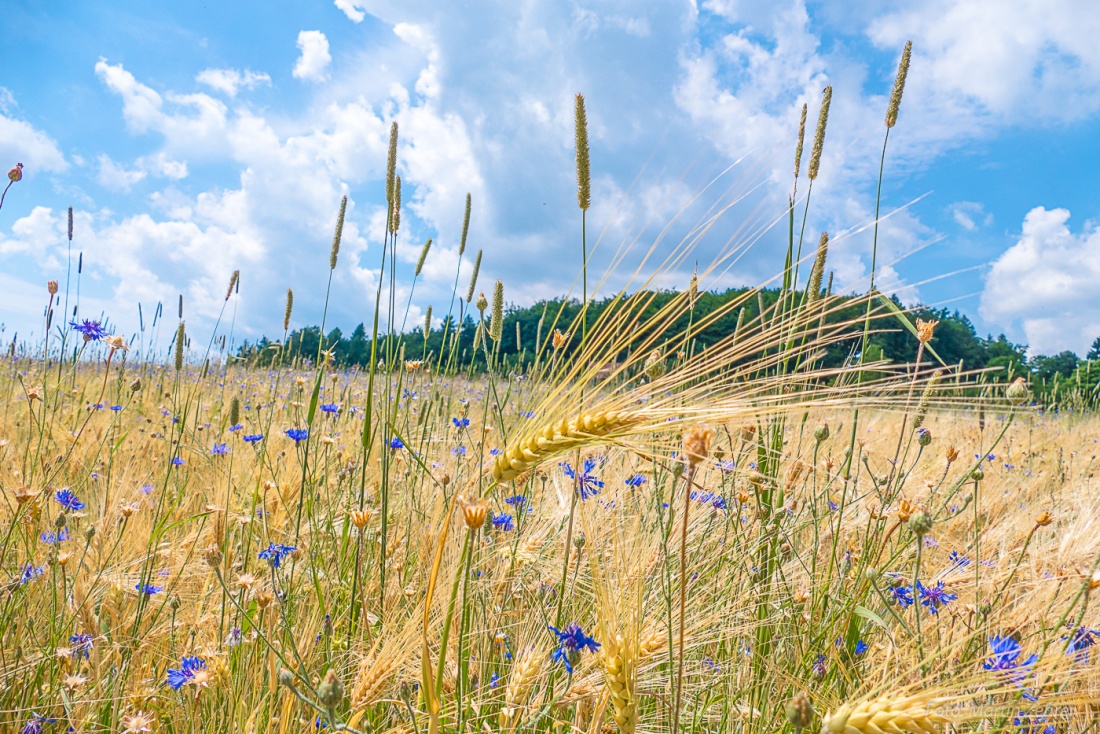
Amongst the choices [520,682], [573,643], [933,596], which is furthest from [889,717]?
[933,596]

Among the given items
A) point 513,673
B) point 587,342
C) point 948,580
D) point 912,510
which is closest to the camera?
point 587,342

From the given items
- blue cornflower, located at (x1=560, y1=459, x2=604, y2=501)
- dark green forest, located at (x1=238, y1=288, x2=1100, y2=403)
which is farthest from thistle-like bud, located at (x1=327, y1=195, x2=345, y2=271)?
blue cornflower, located at (x1=560, y1=459, x2=604, y2=501)

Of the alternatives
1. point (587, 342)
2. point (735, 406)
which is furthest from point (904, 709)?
point (587, 342)

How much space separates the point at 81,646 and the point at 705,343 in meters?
2.76

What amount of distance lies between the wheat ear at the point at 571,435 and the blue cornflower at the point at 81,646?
1.12 metres

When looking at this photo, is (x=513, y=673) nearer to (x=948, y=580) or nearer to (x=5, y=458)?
(x=948, y=580)

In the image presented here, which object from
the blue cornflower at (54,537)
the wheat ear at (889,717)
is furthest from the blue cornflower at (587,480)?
the blue cornflower at (54,537)

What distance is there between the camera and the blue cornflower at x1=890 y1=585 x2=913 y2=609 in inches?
59.2

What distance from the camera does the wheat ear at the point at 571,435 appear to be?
0.83 metres

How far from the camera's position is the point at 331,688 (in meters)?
0.78

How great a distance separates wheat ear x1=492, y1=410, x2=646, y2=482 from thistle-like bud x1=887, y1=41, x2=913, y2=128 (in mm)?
1408

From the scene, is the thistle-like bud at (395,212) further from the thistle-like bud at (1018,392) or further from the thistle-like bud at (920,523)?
the thistle-like bud at (1018,392)

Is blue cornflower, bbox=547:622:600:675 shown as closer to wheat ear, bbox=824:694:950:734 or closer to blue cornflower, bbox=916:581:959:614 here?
wheat ear, bbox=824:694:950:734

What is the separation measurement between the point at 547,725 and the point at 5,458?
2.85 metres
